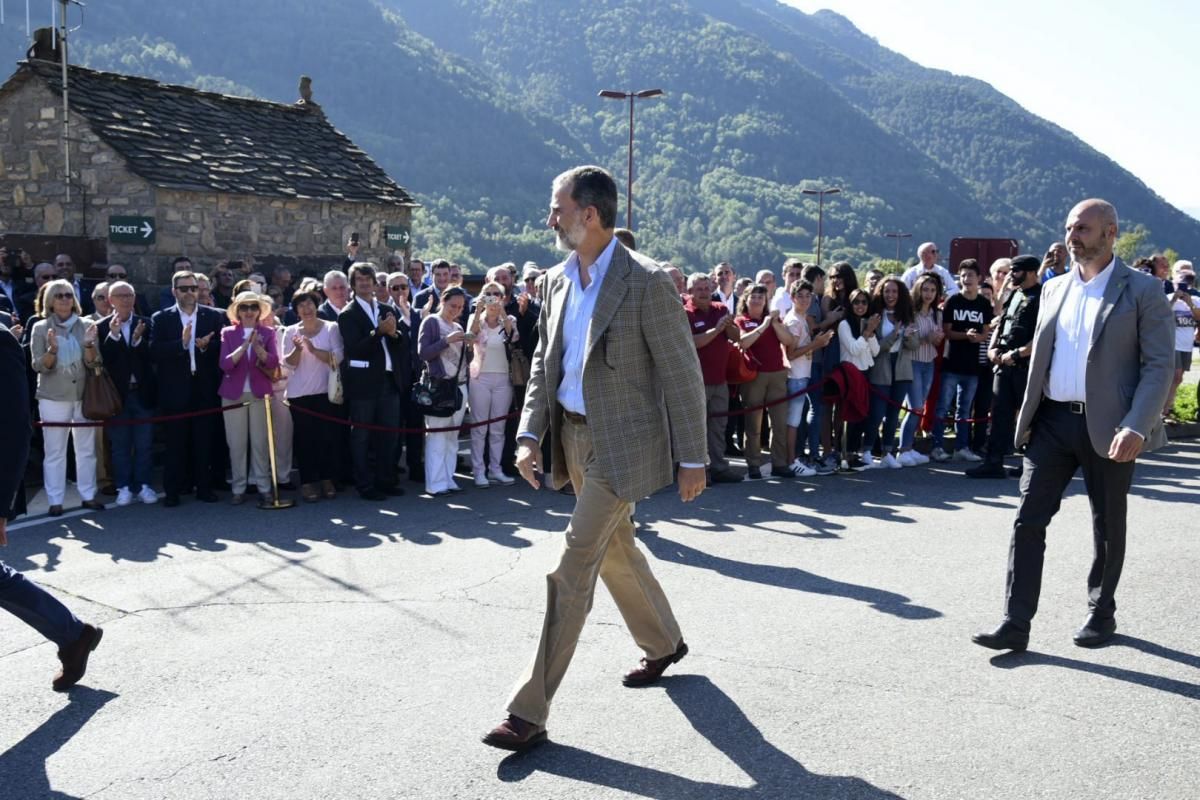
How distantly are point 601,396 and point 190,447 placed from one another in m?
6.52

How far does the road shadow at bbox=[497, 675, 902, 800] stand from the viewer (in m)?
3.93

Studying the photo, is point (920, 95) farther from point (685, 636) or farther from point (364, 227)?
point (685, 636)

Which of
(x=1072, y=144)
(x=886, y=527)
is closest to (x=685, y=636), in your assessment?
(x=886, y=527)

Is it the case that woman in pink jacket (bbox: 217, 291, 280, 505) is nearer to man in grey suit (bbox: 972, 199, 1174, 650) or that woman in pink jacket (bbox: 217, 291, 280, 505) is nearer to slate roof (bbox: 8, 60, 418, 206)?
man in grey suit (bbox: 972, 199, 1174, 650)

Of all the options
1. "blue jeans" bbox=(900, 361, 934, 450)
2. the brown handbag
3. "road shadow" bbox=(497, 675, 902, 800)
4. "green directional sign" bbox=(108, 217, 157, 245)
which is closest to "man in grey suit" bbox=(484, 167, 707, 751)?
"road shadow" bbox=(497, 675, 902, 800)

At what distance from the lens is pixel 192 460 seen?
32.7 feet

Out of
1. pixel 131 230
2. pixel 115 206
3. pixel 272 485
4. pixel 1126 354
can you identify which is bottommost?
pixel 272 485

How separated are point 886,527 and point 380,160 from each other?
101992mm

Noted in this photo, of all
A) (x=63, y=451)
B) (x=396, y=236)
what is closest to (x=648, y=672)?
(x=63, y=451)

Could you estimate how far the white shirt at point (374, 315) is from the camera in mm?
10023

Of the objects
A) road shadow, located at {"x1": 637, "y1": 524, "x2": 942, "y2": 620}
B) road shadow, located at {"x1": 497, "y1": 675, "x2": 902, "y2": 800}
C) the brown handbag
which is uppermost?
the brown handbag

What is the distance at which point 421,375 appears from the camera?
10.4 m

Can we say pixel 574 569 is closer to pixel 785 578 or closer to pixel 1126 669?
pixel 1126 669

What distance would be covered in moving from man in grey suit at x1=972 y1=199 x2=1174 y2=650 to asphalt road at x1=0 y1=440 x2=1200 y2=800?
33 cm
